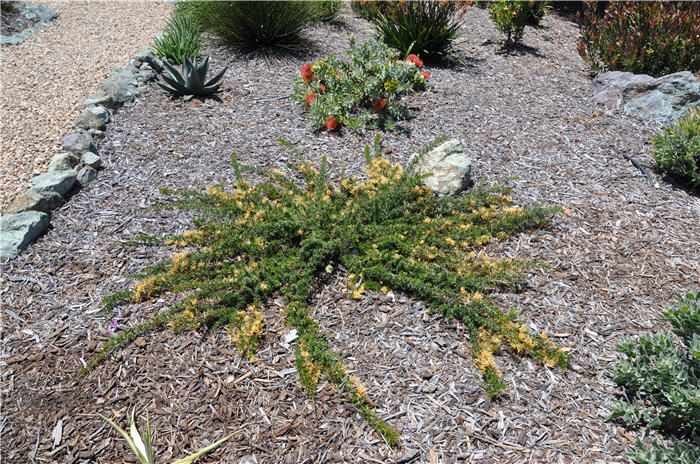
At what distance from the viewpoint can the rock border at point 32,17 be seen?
7.75m

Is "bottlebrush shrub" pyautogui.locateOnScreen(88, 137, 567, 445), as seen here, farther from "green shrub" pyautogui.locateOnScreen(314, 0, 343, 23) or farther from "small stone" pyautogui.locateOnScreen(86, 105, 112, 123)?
"green shrub" pyautogui.locateOnScreen(314, 0, 343, 23)

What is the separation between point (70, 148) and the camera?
15.3ft

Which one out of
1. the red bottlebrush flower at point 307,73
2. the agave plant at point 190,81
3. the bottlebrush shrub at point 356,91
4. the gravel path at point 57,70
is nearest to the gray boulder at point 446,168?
the bottlebrush shrub at point 356,91

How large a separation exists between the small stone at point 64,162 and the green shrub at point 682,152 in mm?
5761

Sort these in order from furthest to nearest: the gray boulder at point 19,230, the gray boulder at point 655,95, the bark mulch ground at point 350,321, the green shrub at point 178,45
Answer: the green shrub at point 178,45 < the gray boulder at point 655,95 < the gray boulder at point 19,230 < the bark mulch ground at point 350,321

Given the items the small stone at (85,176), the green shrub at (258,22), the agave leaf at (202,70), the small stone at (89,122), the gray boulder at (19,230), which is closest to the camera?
the gray boulder at (19,230)

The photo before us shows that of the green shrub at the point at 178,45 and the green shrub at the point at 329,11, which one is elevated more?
the green shrub at the point at 329,11

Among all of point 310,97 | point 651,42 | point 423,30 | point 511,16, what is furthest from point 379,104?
point 651,42

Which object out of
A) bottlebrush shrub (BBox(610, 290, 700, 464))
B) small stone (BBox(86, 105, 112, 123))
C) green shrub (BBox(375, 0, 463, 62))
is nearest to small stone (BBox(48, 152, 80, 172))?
small stone (BBox(86, 105, 112, 123))

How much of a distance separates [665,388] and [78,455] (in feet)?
10.2

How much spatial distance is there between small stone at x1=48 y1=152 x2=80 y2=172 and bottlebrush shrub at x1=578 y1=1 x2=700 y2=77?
6862mm

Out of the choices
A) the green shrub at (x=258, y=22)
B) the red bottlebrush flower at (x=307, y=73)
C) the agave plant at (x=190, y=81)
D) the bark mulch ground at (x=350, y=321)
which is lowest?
the bark mulch ground at (x=350, y=321)

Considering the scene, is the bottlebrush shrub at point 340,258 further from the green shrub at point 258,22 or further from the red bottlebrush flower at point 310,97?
the green shrub at point 258,22

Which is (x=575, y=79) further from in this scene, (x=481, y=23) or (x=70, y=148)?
(x=70, y=148)
